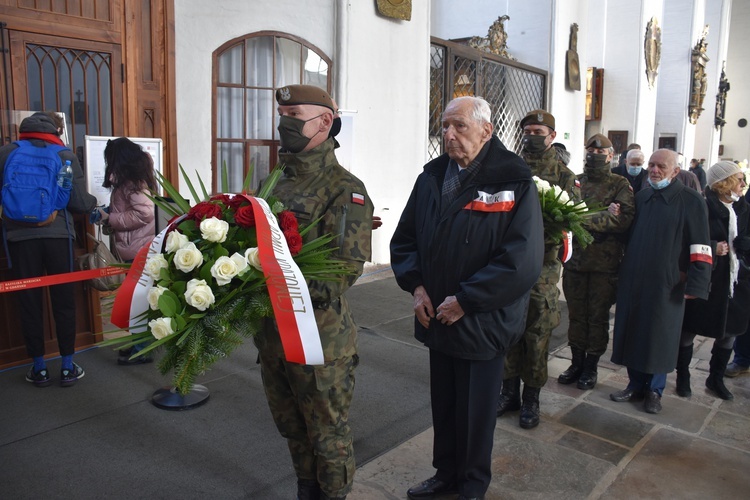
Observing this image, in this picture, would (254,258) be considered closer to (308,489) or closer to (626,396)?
(308,489)

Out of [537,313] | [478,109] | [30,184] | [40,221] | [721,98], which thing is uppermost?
[721,98]

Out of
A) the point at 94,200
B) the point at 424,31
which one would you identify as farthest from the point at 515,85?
the point at 94,200

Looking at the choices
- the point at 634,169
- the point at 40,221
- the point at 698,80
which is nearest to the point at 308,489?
the point at 40,221

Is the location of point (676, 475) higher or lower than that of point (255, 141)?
lower

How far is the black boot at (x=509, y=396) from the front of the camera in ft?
11.6

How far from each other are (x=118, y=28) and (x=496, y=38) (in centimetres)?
742

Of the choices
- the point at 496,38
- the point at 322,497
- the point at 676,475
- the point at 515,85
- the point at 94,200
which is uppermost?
the point at 496,38

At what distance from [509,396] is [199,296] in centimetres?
236

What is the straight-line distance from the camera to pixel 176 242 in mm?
1881

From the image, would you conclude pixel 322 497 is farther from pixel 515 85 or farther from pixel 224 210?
pixel 515 85

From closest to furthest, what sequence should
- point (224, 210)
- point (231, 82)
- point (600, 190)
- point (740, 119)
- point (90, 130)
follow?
1. point (224, 210)
2. point (600, 190)
3. point (90, 130)
4. point (231, 82)
5. point (740, 119)

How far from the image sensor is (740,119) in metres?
25.2

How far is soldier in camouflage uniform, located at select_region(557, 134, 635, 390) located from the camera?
3.86 meters

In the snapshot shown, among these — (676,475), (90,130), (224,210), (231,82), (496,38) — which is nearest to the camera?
(224,210)
